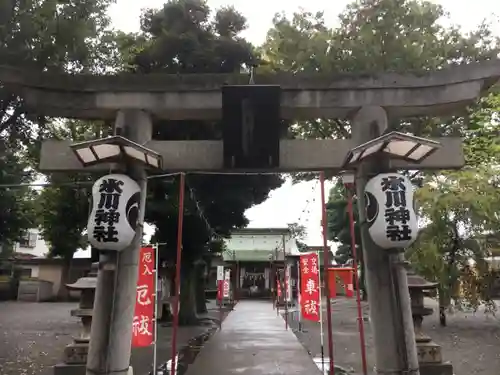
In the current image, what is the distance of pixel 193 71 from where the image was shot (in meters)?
14.8

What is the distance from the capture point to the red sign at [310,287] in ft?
36.3

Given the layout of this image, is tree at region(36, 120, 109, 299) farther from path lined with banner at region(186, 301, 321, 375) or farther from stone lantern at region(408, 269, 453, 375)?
stone lantern at region(408, 269, 453, 375)

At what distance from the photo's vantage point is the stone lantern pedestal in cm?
824

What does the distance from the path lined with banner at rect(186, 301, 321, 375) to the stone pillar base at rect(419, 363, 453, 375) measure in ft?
6.93

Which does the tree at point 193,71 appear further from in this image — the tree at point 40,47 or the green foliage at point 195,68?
the tree at point 40,47

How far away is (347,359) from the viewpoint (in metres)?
→ 10.8

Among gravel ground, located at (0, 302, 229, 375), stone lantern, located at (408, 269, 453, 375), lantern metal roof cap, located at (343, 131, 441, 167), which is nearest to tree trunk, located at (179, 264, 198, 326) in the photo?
gravel ground, located at (0, 302, 229, 375)

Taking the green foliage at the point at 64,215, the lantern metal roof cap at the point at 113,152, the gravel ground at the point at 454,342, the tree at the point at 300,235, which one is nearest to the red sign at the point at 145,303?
the lantern metal roof cap at the point at 113,152

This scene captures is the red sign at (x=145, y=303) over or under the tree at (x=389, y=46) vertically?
under

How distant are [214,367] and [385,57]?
1214 cm

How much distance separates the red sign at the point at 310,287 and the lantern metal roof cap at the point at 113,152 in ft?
19.9

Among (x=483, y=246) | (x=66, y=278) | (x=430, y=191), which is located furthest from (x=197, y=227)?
(x=66, y=278)

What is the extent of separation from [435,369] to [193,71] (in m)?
11.1

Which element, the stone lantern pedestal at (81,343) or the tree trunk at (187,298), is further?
the tree trunk at (187,298)
